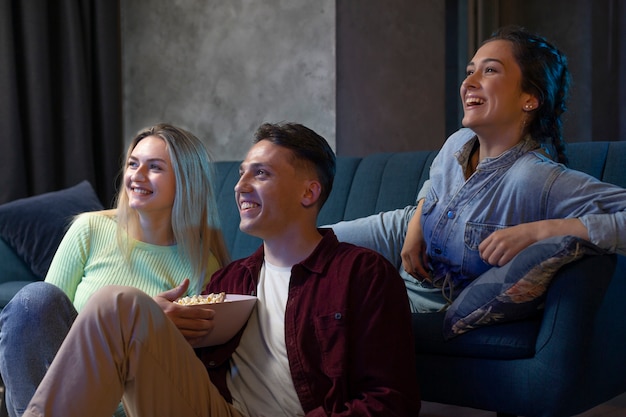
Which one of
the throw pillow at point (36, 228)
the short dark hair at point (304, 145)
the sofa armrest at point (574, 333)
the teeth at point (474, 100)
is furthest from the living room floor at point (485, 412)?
the throw pillow at point (36, 228)

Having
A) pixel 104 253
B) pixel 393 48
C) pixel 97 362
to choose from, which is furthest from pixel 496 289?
pixel 393 48

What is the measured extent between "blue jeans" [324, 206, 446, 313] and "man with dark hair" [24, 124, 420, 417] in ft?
1.79

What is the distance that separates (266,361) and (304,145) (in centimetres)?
48

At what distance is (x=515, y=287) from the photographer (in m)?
1.78

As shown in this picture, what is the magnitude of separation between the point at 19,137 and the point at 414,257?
259 cm

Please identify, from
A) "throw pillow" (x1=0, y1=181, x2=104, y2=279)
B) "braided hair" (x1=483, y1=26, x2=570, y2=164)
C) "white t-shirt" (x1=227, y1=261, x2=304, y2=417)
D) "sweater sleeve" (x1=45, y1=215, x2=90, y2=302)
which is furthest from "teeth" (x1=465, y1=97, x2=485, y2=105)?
"throw pillow" (x1=0, y1=181, x2=104, y2=279)

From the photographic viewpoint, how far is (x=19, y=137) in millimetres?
3980

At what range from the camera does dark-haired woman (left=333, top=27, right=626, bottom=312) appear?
1895 mm

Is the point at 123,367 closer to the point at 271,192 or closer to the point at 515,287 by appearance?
the point at 271,192

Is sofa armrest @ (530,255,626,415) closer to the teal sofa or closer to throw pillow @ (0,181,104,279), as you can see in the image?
the teal sofa

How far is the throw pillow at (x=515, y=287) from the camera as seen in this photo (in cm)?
172

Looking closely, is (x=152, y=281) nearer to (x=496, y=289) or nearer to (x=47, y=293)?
(x=47, y=293)

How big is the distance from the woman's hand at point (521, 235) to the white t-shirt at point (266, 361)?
0.50 meters

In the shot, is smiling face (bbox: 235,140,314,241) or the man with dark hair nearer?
the man with dark hair
